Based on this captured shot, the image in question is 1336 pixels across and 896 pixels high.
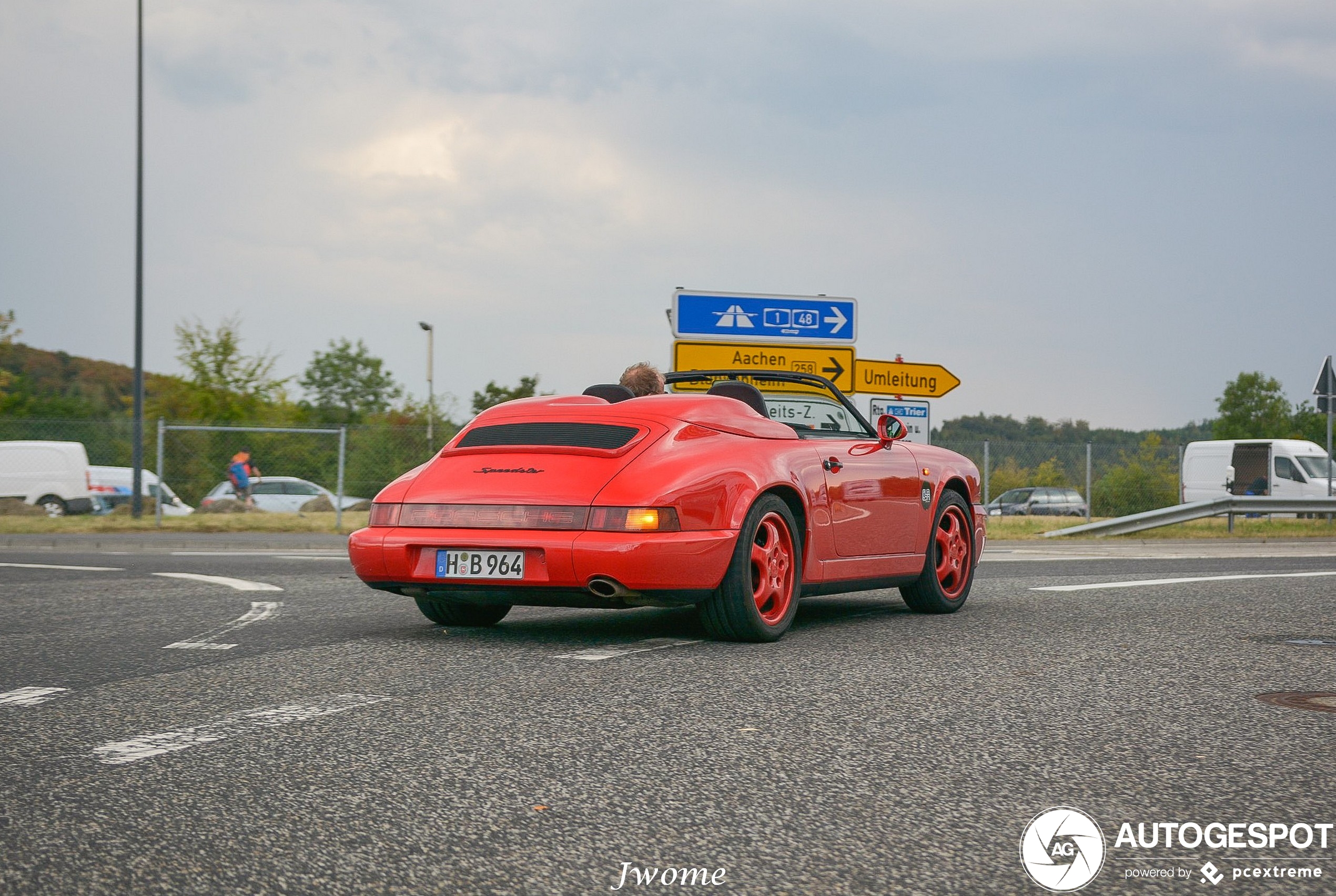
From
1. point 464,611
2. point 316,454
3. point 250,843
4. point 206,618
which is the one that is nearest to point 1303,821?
point 250,843

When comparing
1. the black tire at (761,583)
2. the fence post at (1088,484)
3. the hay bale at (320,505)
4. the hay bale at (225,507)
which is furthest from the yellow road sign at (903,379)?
the black tire at (761,583)

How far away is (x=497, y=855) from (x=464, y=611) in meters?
4.32

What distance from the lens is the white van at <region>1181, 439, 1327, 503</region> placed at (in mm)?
32438

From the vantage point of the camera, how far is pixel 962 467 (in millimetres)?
8586

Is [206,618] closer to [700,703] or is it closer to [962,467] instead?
[700,703]

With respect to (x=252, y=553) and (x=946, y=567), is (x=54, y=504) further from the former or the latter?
(x=946, y=567)

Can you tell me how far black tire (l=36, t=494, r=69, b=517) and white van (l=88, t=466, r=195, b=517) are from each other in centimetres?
69

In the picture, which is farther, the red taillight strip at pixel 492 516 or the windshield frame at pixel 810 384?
the windshield frame at pixel 810 384

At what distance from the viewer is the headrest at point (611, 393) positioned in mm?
7062

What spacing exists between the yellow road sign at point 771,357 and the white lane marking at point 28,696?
18.5 metres

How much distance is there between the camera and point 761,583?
656 centimetres

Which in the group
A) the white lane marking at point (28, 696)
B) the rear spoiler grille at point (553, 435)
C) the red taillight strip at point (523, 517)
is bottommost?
the white lane marking at point (28, 696)

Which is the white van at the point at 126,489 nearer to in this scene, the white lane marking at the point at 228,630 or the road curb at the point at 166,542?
the road curb at the point at 166,542

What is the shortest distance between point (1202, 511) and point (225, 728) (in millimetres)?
21672
